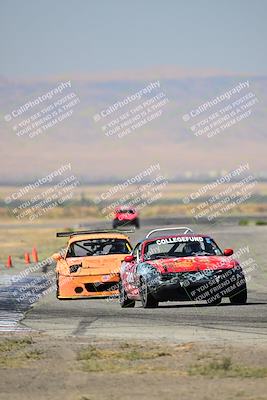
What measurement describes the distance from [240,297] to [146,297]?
5.55 ft

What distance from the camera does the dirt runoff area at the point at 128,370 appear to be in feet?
37.5

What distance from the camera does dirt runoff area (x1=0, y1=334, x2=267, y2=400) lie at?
37.5 ft

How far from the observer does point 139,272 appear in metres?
20.9

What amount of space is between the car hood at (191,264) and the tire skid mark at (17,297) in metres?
2.57

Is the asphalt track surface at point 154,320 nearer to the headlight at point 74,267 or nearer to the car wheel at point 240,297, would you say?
the car wheel at point 240,297

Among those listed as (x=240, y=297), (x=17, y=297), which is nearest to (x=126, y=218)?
(x=17, y=297)

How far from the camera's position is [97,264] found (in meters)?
23.7

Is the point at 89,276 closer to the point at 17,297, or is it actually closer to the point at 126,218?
the point at 17,297

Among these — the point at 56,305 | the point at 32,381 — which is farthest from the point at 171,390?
the point at 56,305

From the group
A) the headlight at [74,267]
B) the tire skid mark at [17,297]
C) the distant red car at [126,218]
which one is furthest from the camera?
the distant red car at [126,218]

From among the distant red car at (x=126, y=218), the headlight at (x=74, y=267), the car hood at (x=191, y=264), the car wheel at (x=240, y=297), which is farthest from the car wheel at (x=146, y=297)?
the distant red car at (x=126, y=218)

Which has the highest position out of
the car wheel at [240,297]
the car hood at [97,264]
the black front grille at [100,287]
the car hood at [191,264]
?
the car hood at [97,264]

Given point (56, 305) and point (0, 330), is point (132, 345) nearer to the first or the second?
point (0, 330)

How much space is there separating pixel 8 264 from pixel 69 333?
22371 mm
